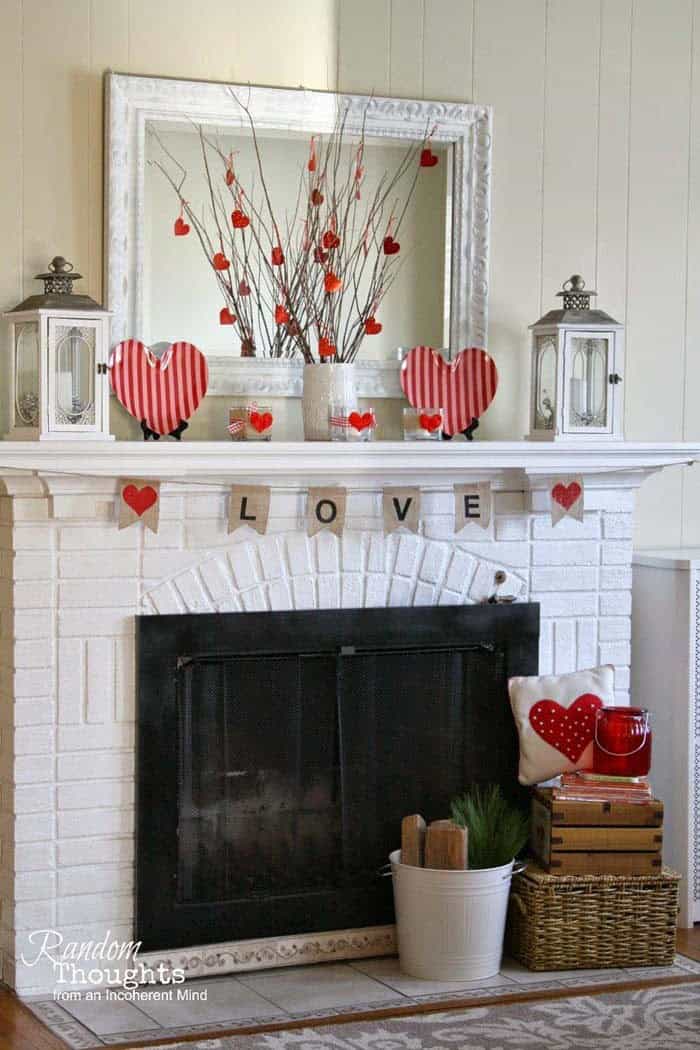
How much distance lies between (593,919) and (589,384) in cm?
118

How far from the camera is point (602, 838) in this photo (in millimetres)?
3281

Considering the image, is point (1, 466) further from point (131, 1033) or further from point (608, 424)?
point (608, 424)

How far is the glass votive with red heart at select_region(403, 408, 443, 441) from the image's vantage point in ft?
10.9

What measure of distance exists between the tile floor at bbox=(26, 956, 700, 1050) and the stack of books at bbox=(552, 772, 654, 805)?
1.21 ft

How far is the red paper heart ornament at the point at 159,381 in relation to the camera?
124 inches

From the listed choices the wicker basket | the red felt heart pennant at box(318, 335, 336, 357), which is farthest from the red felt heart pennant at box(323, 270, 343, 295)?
the wicker basket

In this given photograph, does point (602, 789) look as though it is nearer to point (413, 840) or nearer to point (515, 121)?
point (413, 840)

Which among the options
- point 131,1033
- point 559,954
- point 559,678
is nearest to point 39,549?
point 131,1033

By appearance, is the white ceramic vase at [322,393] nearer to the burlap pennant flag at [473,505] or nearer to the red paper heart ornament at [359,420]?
the red paper heart ornament at [359,420]

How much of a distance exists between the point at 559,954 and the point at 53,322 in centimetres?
169

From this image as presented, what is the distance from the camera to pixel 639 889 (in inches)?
130

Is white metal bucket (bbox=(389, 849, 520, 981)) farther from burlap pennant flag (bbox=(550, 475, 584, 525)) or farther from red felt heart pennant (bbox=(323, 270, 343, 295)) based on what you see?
red felt heart pennant (bbox=(323, 270, 343, 295))

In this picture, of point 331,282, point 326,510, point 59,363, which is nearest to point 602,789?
point 326,510

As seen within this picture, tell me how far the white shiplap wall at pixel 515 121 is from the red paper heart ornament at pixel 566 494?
21 cm
